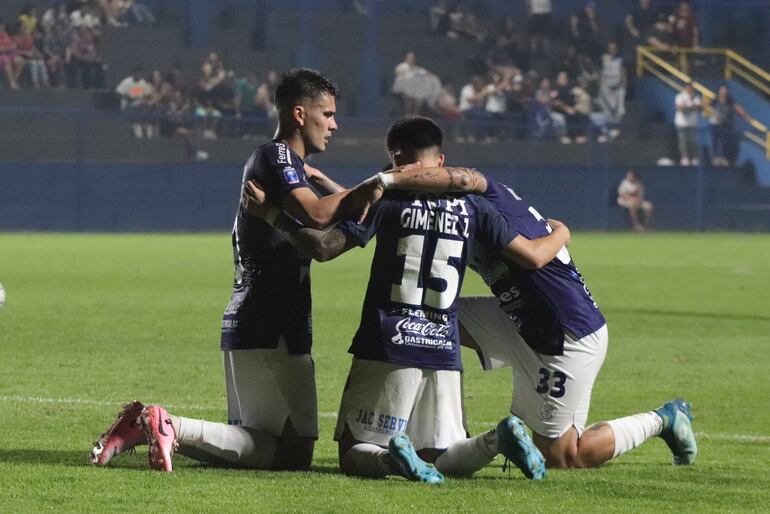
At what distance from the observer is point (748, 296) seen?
16.9 meters

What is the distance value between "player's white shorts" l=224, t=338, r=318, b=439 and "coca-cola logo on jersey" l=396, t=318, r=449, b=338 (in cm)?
53

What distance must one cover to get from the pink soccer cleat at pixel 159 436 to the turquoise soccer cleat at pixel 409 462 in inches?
33.6

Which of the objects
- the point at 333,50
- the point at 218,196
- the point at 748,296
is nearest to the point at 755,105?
the point at 333,50

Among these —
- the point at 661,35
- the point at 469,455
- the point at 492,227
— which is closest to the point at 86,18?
the point at 661,35

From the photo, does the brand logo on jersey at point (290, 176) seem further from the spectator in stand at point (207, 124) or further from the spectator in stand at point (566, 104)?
the spectator in stand at point (566, 104)

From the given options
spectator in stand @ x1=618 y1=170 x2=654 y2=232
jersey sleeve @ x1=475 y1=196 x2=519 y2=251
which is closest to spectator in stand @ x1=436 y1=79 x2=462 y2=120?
spectator in stand @ x1=618 y1=170 x2=654 y2=232

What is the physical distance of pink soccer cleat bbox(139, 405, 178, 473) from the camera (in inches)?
225

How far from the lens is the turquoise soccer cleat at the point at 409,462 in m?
5.50

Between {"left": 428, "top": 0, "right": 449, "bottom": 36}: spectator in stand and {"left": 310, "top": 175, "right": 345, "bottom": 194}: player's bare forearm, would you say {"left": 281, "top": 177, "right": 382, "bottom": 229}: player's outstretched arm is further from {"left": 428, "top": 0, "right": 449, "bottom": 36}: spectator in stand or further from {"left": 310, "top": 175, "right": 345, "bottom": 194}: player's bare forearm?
{"left": 428, "top": 0, "right": 449, "bottom": 36}: spectator in stand

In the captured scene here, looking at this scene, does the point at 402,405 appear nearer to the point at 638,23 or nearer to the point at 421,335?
the point at 421,335

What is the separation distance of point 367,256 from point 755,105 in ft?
53.7

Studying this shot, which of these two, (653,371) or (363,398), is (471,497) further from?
(653,371)

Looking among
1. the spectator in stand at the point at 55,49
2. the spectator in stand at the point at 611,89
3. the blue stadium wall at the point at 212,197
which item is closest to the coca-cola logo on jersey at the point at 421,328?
the blue stadium wall at the point at 212,197

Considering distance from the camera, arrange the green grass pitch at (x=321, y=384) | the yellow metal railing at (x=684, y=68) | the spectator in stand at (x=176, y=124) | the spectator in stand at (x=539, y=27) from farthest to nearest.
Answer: the yellow metal railing at (x=684, y=68) → the spectator in stand at (x=539, y=27) → the spectator in stand at (x=176, y=124) → the green grass pitch at (x=321, y=384)
